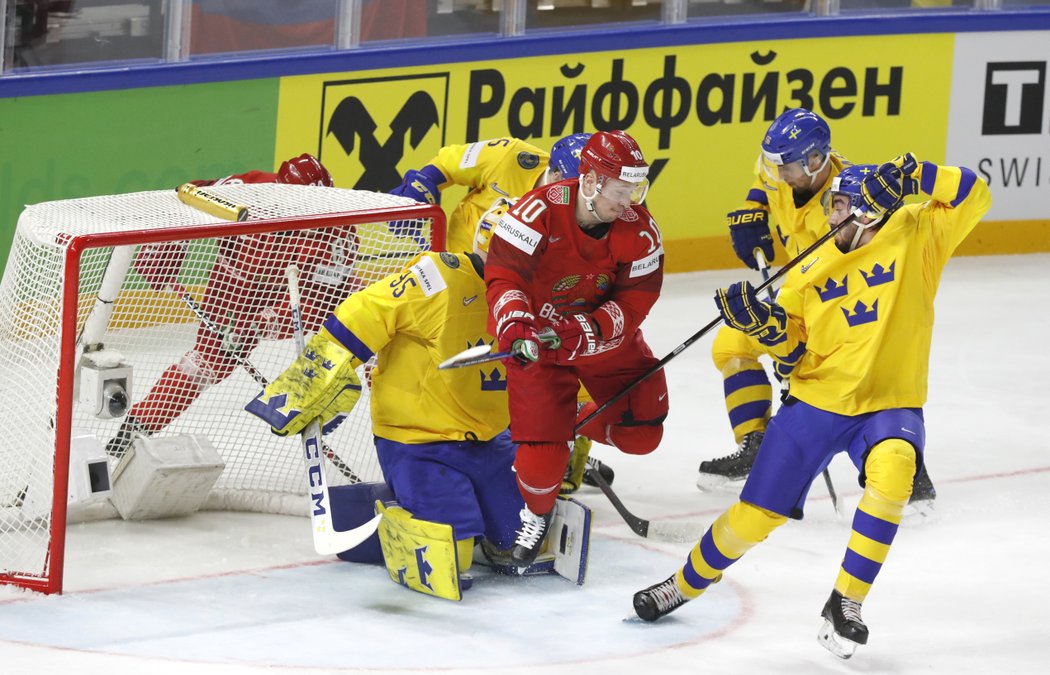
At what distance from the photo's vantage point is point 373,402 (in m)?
4.60

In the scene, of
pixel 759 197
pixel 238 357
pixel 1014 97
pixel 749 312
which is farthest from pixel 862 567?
pixel 1014 97

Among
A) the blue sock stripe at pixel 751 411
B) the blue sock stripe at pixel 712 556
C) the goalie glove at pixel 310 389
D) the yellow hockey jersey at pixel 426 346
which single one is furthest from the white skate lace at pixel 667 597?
the blue sock stripe at pixel 751 411

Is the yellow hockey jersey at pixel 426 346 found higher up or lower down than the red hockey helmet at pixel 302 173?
lower down

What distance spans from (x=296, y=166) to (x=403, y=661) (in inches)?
82.5

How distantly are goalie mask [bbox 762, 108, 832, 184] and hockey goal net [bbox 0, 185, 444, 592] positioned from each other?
0.94 metres

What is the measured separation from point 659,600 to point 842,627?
476 mm

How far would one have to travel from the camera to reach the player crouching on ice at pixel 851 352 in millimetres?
3984

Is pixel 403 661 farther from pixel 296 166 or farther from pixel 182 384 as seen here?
pixel 296 166

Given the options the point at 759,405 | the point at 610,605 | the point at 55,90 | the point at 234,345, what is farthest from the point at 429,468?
the point at 55,90

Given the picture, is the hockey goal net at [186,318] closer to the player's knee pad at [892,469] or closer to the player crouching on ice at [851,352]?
the player crouching on ice at [851,352]

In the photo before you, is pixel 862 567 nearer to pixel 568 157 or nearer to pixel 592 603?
pixel 592 603

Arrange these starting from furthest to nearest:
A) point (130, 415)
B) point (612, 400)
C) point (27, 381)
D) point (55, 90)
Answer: point (55, 90)
point (130, 415)
point (612, 400)
point (27, 381)

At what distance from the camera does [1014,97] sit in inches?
344

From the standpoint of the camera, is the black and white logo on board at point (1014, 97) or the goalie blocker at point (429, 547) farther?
the black and white logo on board at point (1014, 97)
